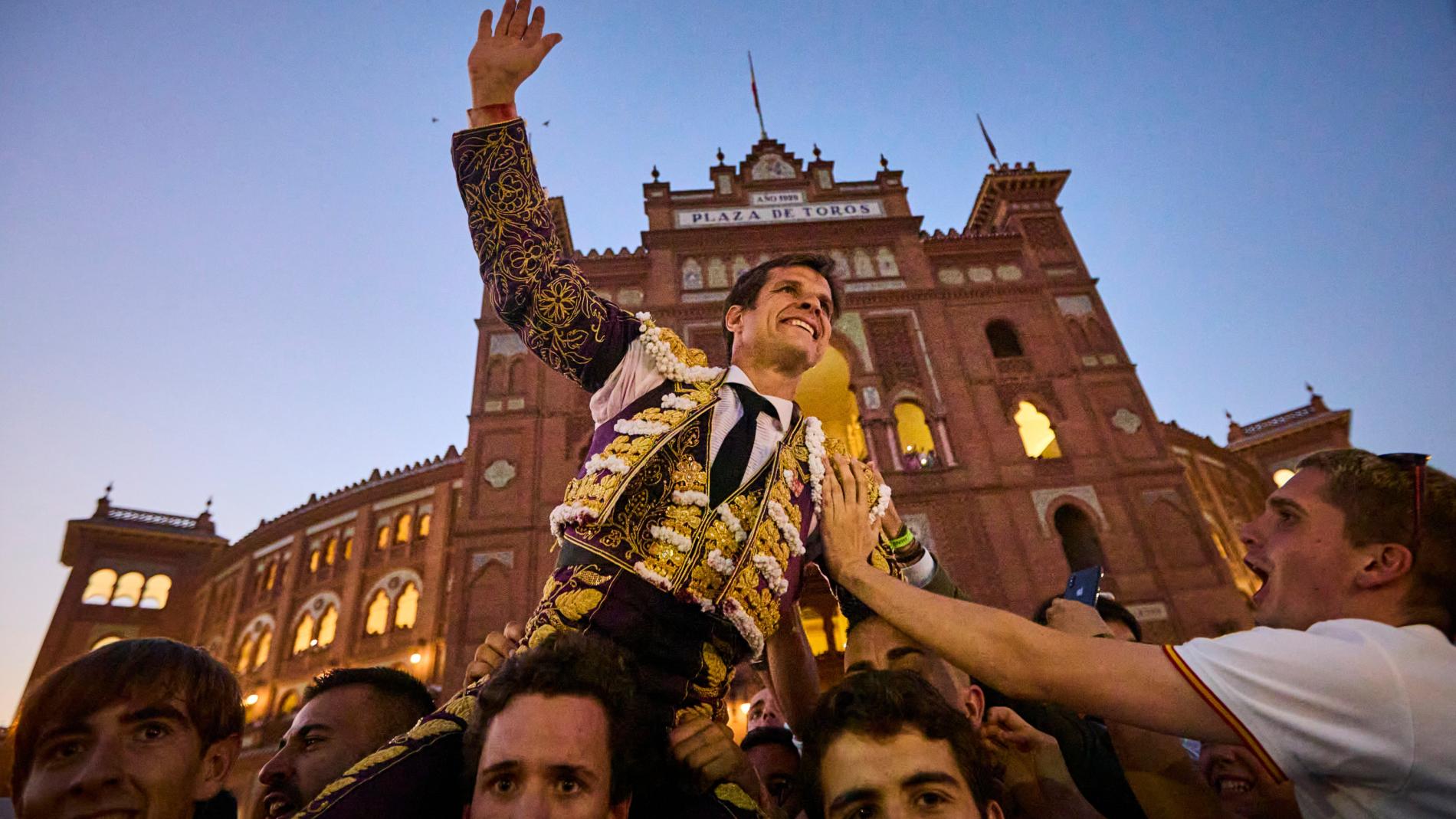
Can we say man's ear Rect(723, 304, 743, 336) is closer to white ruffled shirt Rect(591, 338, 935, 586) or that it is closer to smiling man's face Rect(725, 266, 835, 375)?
smiling man's face Rect(725, 266, 835, 375)

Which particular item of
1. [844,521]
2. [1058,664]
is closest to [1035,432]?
[844,521]

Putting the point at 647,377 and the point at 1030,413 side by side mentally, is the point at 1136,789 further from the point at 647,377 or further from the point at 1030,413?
the point at 1030,413

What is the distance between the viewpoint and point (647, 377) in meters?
2.19

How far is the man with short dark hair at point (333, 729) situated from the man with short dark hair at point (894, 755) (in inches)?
71.0

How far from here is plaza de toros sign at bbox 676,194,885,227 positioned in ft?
62.2

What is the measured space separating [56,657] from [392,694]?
94.0 ft

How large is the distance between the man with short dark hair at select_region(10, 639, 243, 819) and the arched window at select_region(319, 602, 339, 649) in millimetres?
21383

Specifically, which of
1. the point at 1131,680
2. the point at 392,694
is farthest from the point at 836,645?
the point at 1131,680

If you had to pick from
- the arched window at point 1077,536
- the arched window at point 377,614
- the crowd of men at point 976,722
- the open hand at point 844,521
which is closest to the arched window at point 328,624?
the arched window at point 377,614

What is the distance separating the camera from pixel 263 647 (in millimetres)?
21656

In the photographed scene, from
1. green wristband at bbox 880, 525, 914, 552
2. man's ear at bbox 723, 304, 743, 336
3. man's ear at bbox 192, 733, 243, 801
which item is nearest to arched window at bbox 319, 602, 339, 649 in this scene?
man's ear at bbox 192, 733, 243, 801

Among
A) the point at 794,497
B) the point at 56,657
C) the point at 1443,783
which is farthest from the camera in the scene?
the point at 56,657

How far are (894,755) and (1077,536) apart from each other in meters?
15.9

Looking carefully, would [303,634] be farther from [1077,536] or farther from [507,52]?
[507,52]
